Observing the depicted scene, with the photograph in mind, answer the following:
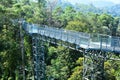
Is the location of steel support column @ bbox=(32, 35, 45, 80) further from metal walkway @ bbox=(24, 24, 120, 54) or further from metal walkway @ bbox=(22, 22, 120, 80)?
metal walkway @ bbox=(24, 24, 120, 54)

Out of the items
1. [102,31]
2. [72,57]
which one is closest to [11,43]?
[72,57]

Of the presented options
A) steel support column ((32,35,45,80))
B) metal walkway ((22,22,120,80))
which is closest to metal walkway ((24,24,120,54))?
metal walkway ((22,22,120,80))

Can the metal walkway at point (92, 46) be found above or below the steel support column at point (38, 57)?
above

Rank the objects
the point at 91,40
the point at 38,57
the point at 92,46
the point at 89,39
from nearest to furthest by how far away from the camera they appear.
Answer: the point at 92,46 < the point at 91,40 < the point at 89,39 < the point at 38,57

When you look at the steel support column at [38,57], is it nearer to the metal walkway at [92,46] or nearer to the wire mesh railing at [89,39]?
the metal walkway at [92,46]

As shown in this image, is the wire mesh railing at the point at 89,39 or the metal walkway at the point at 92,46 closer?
the wire mesh railing at the point at 89,39

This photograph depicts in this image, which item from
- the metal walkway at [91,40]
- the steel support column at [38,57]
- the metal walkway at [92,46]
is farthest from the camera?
the steel support column at [38,57]

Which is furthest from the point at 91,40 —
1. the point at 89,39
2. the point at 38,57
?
the point at 38,57

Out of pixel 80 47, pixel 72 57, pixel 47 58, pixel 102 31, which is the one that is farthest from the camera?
pixel 102 31

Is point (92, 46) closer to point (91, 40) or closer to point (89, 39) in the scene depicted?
point (91, 40)

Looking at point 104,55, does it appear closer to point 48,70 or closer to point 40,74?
point 40,74

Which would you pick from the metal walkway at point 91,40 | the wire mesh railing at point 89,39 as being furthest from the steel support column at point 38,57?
the metal walkway at point 91,40
